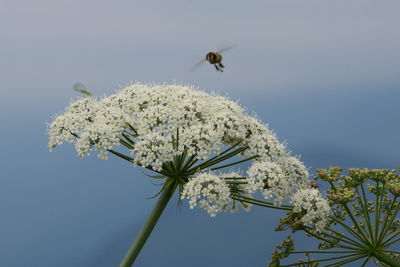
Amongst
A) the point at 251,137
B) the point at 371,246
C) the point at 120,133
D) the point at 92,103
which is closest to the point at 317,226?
the point at 371,246

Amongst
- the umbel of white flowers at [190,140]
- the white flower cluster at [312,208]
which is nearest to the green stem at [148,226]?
the umbel of white flowers at [190,140]

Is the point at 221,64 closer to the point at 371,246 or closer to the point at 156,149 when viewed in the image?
the point at 156,149

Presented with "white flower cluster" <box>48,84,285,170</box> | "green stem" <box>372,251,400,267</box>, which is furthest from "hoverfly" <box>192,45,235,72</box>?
"green stem" <box>372,251,400,267</box>

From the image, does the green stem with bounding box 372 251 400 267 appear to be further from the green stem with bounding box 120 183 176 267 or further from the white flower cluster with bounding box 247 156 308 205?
the green stem with bounding box 120 183 176 267

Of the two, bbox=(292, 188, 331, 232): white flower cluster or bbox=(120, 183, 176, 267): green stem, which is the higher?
bbox=(292, 188, 331, 232): white flower cluster

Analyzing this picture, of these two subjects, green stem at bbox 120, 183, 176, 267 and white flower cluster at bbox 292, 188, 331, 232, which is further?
white flower cluster at bbox 292, 188, 331, 232

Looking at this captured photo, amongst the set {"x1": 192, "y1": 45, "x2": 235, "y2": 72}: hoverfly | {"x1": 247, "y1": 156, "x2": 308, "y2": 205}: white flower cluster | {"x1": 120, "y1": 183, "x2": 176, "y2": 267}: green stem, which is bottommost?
{"x1": 120, "y1": 183, "x2": 176, "y2": 267}: green stem

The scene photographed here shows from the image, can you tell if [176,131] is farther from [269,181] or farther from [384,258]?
[384,258]

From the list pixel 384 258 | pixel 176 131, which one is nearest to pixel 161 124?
pixel 176 131
